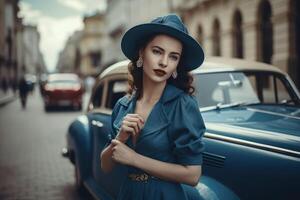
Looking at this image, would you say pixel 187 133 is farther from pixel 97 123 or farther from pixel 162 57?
pixel 97 123

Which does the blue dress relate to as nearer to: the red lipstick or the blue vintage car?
the red lipstick

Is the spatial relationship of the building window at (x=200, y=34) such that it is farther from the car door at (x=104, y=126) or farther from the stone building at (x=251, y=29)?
the car door at (x=104, y=126)

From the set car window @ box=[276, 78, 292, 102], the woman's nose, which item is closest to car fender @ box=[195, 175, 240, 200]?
the woman's nose

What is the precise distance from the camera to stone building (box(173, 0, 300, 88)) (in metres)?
17.2

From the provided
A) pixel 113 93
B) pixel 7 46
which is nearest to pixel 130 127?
pixel 113 93

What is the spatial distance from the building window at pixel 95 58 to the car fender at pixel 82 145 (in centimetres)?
8330

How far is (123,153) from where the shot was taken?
2.02 meters

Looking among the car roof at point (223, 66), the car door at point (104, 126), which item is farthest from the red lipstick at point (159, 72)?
the car door at point (104, 126)

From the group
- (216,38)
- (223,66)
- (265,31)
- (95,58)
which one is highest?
(95,58)

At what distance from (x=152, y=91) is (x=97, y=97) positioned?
10.8ft

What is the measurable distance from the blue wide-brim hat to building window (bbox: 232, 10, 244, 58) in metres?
20.6

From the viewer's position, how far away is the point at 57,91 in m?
20.8

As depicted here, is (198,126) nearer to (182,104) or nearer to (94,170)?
(182,104)

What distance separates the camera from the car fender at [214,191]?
285cm
